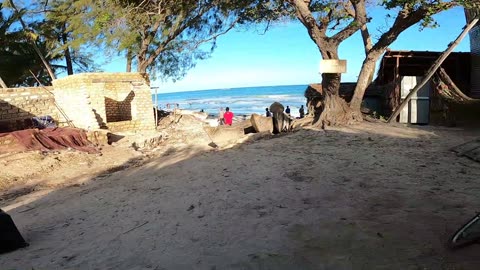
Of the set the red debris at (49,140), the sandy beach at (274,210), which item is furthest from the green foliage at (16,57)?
the sandy beach at (274,210)

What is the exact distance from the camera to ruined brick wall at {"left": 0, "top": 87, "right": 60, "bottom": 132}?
14680 mm

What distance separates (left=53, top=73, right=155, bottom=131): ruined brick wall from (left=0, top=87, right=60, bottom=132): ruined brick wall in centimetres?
50

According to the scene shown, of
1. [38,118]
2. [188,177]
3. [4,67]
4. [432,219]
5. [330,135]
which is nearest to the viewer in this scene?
[432,219]

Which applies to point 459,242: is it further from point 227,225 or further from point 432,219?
point 227,225

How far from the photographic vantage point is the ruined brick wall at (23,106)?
578 inches

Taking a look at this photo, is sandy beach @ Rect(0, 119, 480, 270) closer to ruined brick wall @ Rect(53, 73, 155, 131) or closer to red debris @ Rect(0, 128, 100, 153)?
red debris @ Rect(0, 128, 100, 153)

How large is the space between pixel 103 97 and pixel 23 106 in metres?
3.03

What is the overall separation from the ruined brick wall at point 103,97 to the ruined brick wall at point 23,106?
0.50m

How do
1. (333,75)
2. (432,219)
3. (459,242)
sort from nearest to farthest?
1. (459,242)
2. (432,219)
3. (333,75)

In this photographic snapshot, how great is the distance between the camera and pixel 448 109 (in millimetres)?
11836

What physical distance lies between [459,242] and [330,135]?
Result: 6.52 meters

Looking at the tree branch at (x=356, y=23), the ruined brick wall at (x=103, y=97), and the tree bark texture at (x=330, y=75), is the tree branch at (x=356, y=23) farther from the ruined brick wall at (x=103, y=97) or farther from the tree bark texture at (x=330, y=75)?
the ruined brick wall at (x=103, y=97)

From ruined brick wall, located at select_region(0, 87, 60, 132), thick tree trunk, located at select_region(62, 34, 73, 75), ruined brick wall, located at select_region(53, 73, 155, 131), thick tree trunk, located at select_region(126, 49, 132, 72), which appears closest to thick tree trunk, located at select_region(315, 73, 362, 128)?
ruined brick wall, located at select_region(53, 73, 155, 131)

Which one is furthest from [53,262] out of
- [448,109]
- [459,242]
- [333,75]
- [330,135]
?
[448,109]
